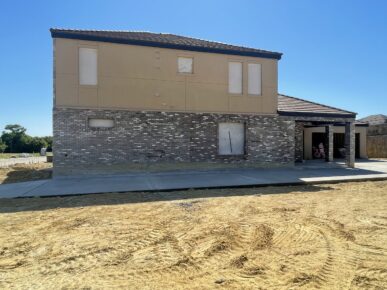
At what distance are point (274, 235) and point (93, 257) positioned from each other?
304cm

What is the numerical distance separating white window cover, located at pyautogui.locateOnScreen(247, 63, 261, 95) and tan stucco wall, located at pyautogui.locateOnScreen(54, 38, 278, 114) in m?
0.26

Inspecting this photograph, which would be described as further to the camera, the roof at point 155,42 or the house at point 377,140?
the house at point 377,140

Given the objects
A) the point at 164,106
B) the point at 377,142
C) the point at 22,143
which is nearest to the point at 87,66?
the point at 164,106

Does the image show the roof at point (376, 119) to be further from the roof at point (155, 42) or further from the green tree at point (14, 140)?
the green tree at point (14, 140)

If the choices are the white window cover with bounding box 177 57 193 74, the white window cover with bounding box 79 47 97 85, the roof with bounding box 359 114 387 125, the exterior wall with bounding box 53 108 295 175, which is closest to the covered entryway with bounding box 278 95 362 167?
the exterior wall with bounding box 53 108 295 175

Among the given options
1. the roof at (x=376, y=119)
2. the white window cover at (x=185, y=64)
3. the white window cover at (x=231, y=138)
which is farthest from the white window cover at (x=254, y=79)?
the roof at (x=376, y=119)

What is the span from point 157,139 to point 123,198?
5.85 meters

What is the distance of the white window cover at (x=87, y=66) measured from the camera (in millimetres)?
12570

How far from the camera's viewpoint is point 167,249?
4156 mm

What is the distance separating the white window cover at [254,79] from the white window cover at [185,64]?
343cm

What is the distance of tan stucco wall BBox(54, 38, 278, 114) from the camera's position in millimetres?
12391

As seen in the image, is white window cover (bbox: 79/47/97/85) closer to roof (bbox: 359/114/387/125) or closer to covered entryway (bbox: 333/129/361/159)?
covered entryway (bbox: 333/129/361/159)

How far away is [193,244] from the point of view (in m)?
4.37

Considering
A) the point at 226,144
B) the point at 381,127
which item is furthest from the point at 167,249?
the point at 381,127
